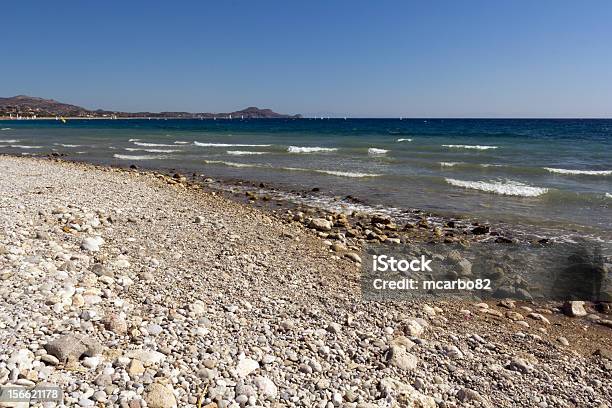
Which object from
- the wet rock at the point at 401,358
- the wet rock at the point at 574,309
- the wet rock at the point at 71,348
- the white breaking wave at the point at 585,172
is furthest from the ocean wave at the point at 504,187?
the wet rock at the point at 71,348

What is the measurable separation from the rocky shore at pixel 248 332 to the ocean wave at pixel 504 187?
30.7ft

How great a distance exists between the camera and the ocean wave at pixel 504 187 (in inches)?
603

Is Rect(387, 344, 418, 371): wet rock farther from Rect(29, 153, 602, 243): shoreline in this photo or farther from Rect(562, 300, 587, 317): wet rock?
Rect(29, 153, 602, 243): shoreline

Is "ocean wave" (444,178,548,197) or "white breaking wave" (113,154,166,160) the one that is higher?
"white breaking wave" (113,154,166,160)

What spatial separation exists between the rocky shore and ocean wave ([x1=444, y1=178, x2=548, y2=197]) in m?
9.36

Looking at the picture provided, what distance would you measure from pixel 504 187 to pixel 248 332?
559 inches

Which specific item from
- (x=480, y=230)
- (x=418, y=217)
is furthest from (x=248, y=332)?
(x=418, y=217)

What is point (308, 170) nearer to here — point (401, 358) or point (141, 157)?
point (141, 157)

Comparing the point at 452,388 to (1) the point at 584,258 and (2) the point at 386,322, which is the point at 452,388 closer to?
(2) the point at 386,322

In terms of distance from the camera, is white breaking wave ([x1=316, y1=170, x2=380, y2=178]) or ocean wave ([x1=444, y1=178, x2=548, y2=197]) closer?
ocean wave ([x1=444, y1=178, x2=548, y2=197])

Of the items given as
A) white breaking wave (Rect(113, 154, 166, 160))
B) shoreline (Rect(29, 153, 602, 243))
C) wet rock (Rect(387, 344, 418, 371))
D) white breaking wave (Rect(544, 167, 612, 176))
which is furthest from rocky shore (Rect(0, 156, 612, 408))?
white breaking wave (Rect(113, 154, 166, 160))

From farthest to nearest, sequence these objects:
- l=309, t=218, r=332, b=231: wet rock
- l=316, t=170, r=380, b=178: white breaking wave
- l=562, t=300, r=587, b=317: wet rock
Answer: l=316, t=170, r=380, b=178: white breaking wave
l=309, t=218, r=332, b=231: wet rock
l=562, t=300, r=587, b=317: wet rock

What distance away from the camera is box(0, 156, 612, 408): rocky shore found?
3900 mm

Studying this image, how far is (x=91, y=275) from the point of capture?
19.5 feet
